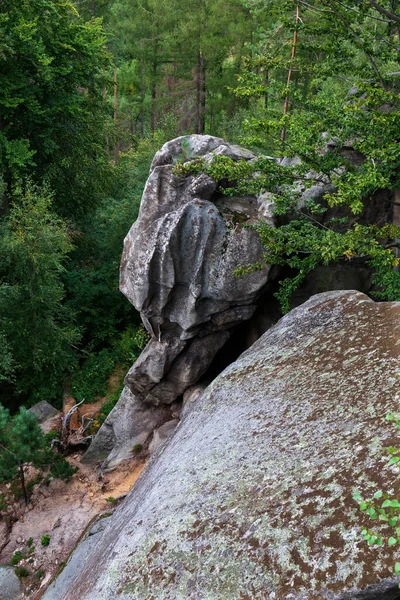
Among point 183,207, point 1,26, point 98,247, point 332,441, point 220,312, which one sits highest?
point 1,26

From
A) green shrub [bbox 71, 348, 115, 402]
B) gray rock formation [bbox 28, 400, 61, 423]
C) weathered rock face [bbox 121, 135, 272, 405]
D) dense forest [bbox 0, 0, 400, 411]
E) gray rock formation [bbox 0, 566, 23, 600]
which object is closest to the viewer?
dense forest [bbox 0, 0, 400, 411]

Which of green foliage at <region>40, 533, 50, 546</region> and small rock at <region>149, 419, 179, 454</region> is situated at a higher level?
small rock at <region>149, 419, 179, 454</region>

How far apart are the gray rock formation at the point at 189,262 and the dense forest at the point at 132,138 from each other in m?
0.92

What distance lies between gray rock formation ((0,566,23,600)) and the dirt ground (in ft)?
0.50

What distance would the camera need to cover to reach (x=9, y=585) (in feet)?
34.2

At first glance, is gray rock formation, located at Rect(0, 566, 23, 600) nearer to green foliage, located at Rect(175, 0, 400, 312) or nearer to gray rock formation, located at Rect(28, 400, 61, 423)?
gray rock formation, located at Rect(28, 400, 61, 423)

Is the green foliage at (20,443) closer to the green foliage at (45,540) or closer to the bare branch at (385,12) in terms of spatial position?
the green foliage at (45,540)

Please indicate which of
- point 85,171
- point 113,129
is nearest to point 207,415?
point 85,171

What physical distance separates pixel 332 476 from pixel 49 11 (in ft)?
58.0

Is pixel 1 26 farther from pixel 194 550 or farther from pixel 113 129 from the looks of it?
pixel 194 550

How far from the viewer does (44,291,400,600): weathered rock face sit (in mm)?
4402

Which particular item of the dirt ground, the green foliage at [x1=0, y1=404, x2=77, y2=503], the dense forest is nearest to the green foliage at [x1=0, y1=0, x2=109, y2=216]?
the dense forest

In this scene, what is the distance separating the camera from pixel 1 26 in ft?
51.3

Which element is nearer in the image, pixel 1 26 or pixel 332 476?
pixel 332 476
